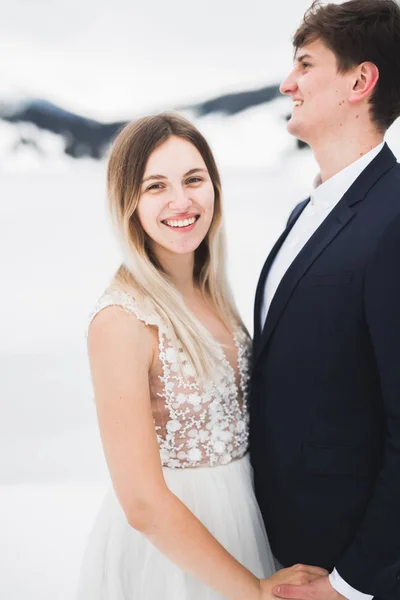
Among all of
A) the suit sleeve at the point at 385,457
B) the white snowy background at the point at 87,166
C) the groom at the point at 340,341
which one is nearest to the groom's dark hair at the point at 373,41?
the groom at the point at 340,341

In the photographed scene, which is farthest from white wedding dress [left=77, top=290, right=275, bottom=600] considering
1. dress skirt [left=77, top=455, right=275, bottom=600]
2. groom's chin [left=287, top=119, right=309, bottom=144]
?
groom's chin [left=287, top=119, right=309, bottom=144]

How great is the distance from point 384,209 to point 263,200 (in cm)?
261

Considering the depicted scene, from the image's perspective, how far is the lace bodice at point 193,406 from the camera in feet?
4.48

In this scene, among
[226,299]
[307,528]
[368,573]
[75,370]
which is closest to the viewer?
[368,573]

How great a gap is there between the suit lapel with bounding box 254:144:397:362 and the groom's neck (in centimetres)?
8

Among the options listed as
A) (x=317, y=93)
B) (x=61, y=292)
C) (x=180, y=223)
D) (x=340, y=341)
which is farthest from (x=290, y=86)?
(x=61, y=292)

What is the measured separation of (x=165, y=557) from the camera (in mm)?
1424

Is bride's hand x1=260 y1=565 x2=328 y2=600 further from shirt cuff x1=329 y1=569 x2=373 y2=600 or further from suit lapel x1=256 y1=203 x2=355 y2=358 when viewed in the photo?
suit lapel x1=256 y1=203 x2=355 y2=358

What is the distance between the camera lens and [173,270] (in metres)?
1.57

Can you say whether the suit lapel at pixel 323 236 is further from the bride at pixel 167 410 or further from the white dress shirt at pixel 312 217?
the bride at pixel 167 410

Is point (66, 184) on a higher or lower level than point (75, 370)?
higher

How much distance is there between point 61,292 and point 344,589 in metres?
2.71

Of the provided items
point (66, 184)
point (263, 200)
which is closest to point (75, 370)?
point (66, 184)

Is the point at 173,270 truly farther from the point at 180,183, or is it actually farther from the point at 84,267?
the point at 84,267
